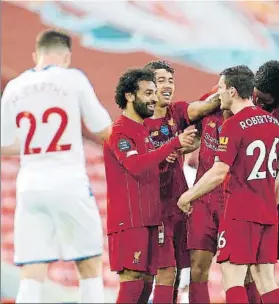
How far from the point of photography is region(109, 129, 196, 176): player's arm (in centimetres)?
548

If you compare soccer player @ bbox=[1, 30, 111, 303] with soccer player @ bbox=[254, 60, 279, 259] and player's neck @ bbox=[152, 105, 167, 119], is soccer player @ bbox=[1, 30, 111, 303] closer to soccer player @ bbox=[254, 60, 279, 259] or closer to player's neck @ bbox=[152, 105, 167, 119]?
player's neck @ bbox=[152, 105, 167, 119]

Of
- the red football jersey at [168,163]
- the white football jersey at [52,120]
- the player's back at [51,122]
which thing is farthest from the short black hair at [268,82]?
the player's back at [51,122]

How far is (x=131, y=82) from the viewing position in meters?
5.83

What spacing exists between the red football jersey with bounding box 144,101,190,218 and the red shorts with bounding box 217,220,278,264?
0.51m

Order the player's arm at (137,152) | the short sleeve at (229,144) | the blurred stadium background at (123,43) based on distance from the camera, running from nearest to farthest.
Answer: the short sleeve at (229,144) → the player's arm at (137,152) → the blurred stadium background at (123,43)

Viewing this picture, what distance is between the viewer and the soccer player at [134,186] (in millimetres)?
5598

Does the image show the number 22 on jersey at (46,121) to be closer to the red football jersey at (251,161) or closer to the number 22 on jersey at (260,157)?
the red football jersey at (251,161)

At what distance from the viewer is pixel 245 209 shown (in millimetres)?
5469

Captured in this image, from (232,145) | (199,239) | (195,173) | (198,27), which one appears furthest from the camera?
(198,27)

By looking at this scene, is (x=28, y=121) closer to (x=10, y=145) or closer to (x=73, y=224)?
(x=10, y=145)

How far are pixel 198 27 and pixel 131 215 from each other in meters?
1.68

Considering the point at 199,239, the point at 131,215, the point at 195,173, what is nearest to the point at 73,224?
the point at 131,215

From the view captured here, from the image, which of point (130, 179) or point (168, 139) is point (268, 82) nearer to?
point (168, 139)

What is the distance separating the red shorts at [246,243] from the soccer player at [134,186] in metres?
0.42
